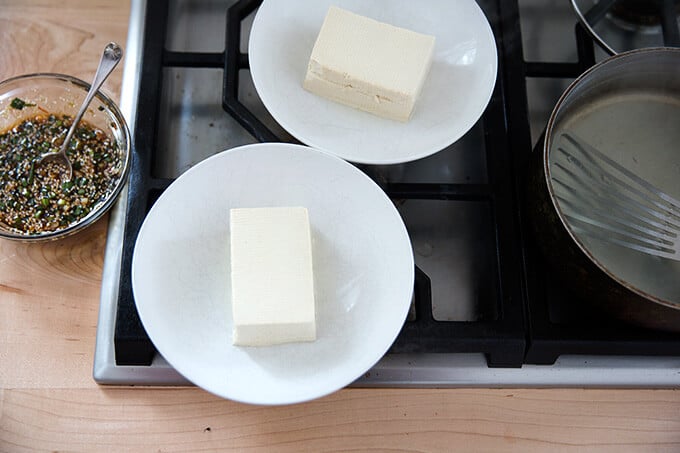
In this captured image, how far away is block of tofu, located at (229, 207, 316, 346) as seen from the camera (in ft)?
2.34

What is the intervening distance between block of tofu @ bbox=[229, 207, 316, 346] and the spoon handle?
0.24 metres

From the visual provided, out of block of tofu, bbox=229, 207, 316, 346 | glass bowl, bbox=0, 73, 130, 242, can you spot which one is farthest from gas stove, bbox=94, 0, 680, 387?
block of tofu, bbox=229, 207, 316, 346

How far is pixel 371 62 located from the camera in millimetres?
832

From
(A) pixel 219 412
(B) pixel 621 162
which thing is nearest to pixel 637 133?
(B) pixel 621 162

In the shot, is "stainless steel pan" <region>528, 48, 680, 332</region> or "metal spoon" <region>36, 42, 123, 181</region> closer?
"stainless steel pan" <region>528, 48, 680, 332</region>

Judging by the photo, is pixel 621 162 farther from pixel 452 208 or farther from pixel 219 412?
pixel 219 412

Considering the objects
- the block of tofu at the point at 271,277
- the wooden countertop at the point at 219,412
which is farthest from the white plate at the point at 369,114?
the wooden countertop at the point at 219,412

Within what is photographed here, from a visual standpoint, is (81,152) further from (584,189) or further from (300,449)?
(584,189)

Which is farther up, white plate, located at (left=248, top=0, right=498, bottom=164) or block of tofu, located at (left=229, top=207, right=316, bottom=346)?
white plate, located at (left=248, top=0, right=498, bottom=164)

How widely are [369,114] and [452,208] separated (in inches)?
6.4

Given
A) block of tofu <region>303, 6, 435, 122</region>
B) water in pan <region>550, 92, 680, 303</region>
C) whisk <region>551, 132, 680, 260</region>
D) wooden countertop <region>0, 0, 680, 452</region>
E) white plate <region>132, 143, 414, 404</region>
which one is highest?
block of tofu <region>303, 6, 435, 122</region>

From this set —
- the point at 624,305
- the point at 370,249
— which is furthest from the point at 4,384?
the point at 624,305

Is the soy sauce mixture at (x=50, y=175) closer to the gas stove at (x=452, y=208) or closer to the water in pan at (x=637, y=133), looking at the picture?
the gas stove at (x=452, y=208)

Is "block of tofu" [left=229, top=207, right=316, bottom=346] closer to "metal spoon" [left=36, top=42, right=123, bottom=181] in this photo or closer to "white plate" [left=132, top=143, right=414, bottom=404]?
"white plate" [left=132, top=143, right=414, bottom=404]
